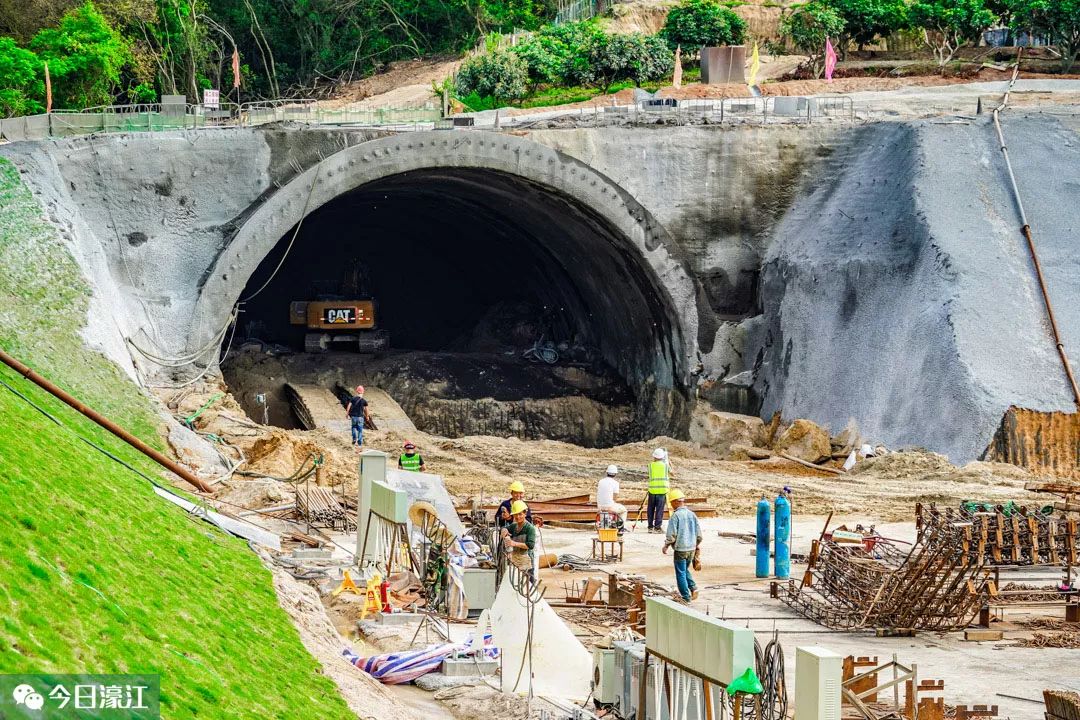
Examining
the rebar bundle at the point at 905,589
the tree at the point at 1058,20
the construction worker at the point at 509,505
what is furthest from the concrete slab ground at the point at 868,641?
the tree at the point at 1058,20

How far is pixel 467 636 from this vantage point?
1498cm

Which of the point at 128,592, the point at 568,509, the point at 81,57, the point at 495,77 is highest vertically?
the point at 81,57

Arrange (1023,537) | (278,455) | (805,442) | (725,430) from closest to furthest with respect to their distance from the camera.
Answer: (1023,537) → (278,455) → (805,442) → (725,430)

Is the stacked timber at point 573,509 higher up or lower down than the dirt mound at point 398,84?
lower down

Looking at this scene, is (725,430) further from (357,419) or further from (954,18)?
(954,18)

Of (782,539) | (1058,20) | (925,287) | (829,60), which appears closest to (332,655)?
(782,539)

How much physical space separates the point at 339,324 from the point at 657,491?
942 inches

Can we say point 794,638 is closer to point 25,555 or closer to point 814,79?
point 25,555

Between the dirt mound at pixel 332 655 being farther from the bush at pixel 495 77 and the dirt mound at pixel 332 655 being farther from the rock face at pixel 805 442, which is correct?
the bush at pixel 495 77

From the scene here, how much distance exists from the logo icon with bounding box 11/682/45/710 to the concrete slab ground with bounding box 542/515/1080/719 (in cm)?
802

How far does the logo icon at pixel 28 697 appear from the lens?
6.62 metres

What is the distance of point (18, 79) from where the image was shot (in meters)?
48.3

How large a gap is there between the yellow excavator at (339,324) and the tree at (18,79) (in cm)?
1158

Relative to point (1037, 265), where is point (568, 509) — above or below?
below
